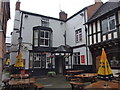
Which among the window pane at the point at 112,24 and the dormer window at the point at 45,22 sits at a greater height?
the dormer window at the point at 45,22

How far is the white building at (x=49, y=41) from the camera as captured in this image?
15.6m

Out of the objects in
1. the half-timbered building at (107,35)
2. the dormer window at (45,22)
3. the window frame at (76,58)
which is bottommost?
the window frame at (76,58)

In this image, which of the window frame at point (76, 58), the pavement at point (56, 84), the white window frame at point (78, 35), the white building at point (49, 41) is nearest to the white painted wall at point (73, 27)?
the white building at point (49, 41)

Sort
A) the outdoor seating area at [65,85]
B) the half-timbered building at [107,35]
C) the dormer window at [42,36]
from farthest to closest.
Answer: the dormer window at [42,36], the half-timbered building at [107,35], the outdoor seating area at [65,85]

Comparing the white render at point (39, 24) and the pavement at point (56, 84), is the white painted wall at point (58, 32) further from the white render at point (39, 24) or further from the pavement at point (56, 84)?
the pavement at point (56, 84)

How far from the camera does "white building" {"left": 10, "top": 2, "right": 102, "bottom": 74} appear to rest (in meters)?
15.6

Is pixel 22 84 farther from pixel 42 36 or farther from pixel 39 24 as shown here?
pixel 39 24

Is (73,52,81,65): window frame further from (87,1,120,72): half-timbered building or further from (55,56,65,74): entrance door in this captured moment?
(87,1,120,72): half-timbered building

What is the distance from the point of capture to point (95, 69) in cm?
1330

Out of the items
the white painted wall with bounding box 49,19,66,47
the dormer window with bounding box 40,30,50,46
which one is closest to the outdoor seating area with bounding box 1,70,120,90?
the dormer window with bounding box 40,30,50,46

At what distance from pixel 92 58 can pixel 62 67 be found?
579 cm

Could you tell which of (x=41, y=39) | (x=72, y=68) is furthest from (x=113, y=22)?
(x=41, y=39)

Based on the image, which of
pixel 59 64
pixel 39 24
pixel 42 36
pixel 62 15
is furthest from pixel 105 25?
pixel 62 15

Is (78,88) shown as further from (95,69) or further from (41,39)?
(41,39)
